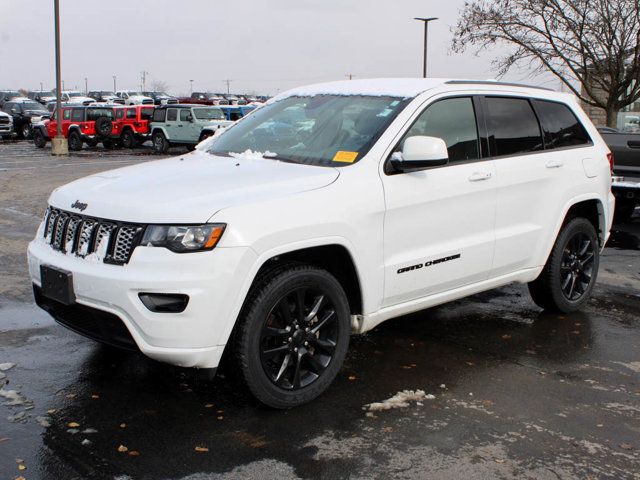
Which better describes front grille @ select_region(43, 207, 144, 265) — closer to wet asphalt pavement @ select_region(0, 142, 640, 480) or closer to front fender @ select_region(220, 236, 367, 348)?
front fender @ select_region(220, 236, 367, 348)

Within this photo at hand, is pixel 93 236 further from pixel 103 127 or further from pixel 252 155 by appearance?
pixel 103 127

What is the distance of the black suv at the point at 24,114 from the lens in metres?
36.8

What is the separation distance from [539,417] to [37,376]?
289 centimetres

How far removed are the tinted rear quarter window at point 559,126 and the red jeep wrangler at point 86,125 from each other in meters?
26.4

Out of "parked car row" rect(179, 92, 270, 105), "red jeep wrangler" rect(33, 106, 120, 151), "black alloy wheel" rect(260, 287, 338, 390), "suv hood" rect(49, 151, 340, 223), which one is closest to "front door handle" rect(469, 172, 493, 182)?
"suv hood" rect(49, 151, 340, 223)

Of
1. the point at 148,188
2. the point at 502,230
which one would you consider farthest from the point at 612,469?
the point at 148,188

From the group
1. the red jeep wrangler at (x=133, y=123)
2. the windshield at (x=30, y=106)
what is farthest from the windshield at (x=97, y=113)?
the windshield at (x=30, y=106)

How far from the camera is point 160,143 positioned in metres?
27.8

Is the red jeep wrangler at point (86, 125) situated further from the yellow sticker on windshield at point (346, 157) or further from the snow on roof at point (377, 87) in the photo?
the yellow sticker on windshield at point (346, 157)

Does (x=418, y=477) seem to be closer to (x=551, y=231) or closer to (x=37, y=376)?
(x=37, y=376)

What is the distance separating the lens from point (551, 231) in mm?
5500

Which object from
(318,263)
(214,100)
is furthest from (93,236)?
(214,100)

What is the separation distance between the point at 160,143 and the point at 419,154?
24.6 m

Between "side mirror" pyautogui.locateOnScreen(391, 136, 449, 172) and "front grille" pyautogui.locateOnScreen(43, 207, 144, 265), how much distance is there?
157cm
